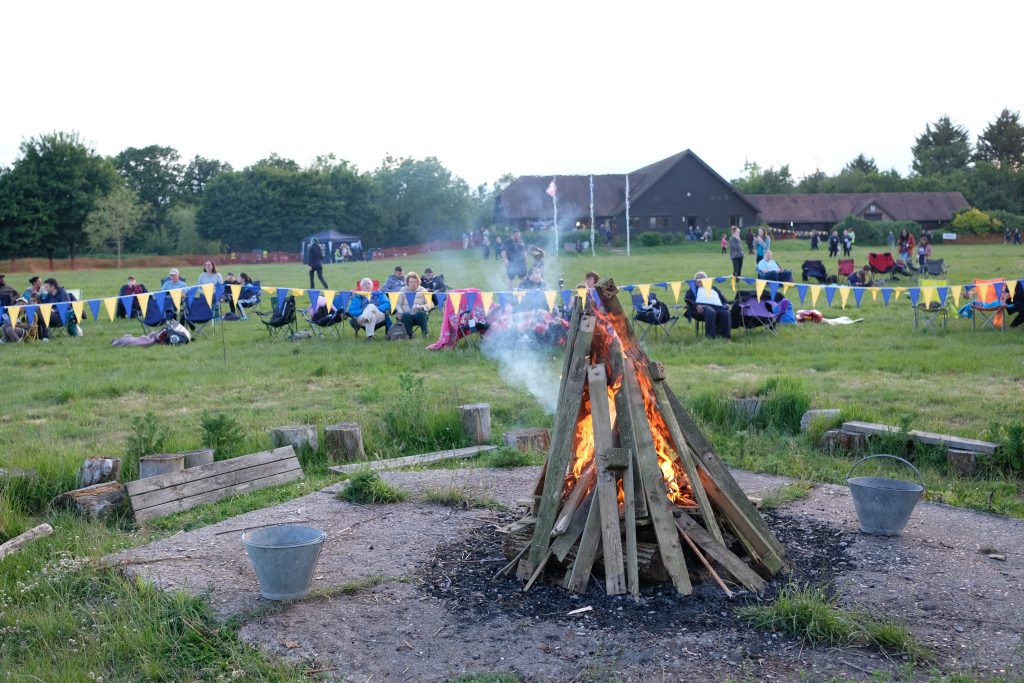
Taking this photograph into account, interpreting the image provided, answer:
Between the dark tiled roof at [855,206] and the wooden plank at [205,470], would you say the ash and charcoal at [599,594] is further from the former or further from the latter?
the dark tiled roof at [855,206]

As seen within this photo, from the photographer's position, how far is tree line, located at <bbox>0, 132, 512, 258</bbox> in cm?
6356

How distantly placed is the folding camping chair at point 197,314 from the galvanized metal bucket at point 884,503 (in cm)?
1476

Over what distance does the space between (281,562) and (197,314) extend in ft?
47.7

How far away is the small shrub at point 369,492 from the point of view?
263 inches

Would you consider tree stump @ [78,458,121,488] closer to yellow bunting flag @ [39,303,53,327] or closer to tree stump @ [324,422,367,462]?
tree stump @ [324,422,367,462]

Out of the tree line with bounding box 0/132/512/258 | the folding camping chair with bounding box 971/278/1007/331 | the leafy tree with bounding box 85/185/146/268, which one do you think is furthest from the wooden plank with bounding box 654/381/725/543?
the leafy tree with bounding box 85/185/146/268

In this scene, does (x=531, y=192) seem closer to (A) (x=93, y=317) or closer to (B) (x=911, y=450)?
(A) (x=93, y=317)

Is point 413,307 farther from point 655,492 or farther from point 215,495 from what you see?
point 655,492

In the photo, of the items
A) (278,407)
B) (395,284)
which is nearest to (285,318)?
(395,284)

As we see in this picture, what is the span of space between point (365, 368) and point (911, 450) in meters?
7.81

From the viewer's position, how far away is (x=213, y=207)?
73.8 meters

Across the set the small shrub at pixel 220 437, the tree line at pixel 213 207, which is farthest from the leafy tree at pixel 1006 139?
the small shrub at pixel 220 437

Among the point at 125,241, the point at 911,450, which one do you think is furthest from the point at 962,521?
the point at 125,241

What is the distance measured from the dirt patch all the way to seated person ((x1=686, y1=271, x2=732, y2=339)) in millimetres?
9080
